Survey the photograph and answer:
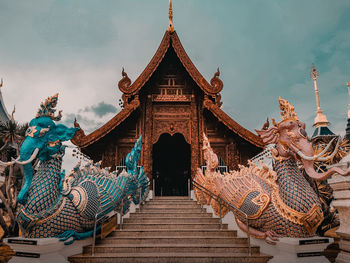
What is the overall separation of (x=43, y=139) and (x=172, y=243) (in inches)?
101

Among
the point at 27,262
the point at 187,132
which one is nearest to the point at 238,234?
the point at 27,262

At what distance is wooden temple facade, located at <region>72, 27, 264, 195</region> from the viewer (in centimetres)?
821

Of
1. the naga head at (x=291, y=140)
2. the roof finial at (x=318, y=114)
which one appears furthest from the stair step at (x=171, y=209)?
the roof finial at (x=318, y=114)

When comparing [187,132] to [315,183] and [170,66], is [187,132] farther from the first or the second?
[315,183]

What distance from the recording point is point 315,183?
4965 mm

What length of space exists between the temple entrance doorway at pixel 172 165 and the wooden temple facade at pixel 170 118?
12.0 feet

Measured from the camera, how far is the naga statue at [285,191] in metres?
2.82

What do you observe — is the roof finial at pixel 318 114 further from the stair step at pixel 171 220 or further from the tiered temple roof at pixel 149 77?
the stair step at pixel 171 220

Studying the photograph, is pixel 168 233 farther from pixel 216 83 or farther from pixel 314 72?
pixel 314 72

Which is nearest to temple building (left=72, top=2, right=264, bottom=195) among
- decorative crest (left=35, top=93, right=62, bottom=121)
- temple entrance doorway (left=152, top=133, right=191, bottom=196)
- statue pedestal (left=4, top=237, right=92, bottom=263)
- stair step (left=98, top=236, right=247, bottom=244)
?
temple entrance doorway (left=152, top=133, right=191, bottom=196)

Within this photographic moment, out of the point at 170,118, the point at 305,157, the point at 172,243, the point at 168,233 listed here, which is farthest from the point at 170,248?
the point at 170,118

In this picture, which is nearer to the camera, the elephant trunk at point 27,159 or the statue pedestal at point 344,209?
the statue pedestal at point 344,209

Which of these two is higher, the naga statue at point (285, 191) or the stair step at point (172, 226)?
the naga statue at point (285, 191)

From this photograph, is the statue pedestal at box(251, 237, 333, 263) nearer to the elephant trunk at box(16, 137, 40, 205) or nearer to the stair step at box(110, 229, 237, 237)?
the stair step at box(110, 229, 237, 237)
